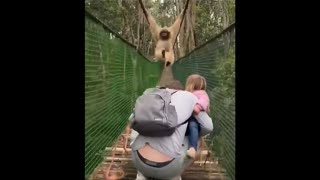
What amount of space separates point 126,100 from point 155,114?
208 millimetres

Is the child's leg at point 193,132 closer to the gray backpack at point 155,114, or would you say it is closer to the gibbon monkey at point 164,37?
the gray backpack at point 155,114

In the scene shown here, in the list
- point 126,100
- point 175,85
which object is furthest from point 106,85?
point 175,85

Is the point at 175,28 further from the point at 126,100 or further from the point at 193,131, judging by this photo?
the point at 193,131

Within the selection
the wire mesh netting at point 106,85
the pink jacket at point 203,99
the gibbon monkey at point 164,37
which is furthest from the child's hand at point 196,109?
the gibbon monkey at point 164,37

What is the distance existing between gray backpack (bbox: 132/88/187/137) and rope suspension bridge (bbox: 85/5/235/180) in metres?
0.10

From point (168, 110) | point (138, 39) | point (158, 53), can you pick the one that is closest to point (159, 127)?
point (168, 110)

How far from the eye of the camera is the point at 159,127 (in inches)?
57.7

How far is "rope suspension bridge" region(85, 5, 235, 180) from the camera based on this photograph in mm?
1452

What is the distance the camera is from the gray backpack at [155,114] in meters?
1.45

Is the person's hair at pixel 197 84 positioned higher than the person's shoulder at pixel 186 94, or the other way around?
the person's hair at pixel 197 84

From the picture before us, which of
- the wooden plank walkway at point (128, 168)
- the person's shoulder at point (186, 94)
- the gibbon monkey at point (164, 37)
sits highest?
the gibbon monkey at point (164, 37)

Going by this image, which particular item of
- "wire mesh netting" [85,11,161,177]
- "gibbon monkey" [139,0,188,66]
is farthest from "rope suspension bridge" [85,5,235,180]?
"gibbon monkey" [139,0,188,66]

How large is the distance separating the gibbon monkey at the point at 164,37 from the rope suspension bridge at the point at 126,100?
0.12m

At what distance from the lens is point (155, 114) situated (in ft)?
4.76
